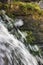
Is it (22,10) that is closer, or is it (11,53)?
(11,53)

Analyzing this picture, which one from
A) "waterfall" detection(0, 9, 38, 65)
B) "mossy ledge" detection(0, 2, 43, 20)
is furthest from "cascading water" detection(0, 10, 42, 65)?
"mossy ledge" detection(0, 2, 43, 20)

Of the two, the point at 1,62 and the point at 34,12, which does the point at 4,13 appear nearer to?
the point at 34,12

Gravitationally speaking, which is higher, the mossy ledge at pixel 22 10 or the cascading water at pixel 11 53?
the mossy ledge at pixel 22 10

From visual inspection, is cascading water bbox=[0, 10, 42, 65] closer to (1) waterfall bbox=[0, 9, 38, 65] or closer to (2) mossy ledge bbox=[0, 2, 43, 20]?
(1) waterfall bbox=[0, 9, 38, 65]

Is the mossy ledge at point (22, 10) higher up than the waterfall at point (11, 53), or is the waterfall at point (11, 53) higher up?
the mossy ledge at point (22, 10)

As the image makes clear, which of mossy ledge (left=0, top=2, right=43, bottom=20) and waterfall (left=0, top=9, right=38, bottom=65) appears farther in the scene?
mossy ledge (left=0, top=2, right=43, bottom=20)

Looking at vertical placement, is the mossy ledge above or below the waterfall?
above

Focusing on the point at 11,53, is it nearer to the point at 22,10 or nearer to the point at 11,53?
the point at 11,53

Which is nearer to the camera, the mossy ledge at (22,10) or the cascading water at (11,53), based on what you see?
the cascading water at (11,53)

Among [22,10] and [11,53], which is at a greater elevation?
[22,10]

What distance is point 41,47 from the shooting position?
13.0ft

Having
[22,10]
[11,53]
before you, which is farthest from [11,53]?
[22,10]

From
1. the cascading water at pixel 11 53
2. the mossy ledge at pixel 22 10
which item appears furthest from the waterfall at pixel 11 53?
the mossy ledge at pixel 22 10

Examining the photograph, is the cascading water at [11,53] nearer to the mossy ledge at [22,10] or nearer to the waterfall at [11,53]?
the waterfall at [11,53]
